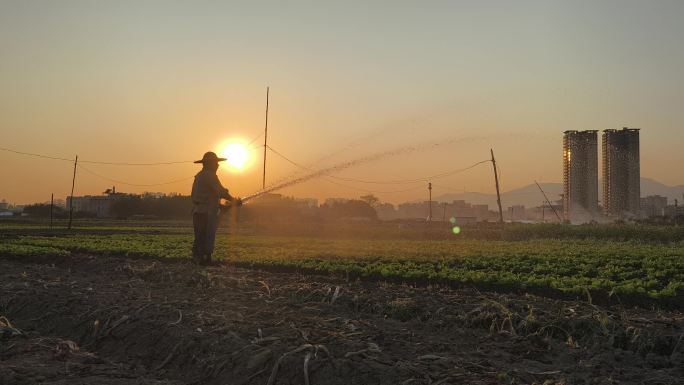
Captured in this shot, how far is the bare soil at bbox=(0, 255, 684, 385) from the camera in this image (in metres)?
5.63

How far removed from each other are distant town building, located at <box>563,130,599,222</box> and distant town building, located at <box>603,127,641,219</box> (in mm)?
3774

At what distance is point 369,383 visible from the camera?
5.24 metres

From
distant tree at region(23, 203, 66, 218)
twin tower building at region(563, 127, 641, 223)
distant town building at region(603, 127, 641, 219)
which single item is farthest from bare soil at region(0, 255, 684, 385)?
distant tree at region(23, 203, 66, 218)

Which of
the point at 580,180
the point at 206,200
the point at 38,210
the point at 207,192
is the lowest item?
the point at 206,200

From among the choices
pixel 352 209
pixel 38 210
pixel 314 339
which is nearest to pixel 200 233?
pixel 314 339

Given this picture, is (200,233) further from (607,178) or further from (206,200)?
(607,178)

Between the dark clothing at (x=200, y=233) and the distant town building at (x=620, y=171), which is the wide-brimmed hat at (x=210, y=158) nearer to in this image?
the dark clothing at (x=200, y=233)

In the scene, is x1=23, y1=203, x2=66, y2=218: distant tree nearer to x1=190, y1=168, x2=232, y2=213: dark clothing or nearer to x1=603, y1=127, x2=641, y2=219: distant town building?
x1=603, y1=127, x2=641, y2=219: distant town building

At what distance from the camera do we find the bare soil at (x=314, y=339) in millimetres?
5629

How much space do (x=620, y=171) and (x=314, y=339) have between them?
11884 centimetres

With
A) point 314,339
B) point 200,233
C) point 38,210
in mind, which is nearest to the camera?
point 314,339

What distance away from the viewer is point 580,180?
356 ft

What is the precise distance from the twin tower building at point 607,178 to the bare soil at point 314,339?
341 ft

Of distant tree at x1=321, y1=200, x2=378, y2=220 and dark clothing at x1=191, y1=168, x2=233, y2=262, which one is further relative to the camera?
distant tree at x1=321, y1=200, x2=378, y2=220
